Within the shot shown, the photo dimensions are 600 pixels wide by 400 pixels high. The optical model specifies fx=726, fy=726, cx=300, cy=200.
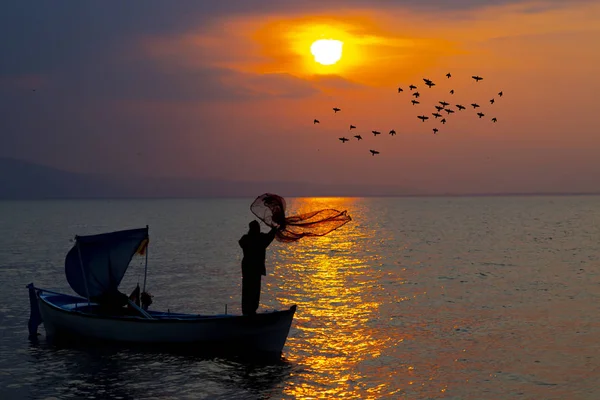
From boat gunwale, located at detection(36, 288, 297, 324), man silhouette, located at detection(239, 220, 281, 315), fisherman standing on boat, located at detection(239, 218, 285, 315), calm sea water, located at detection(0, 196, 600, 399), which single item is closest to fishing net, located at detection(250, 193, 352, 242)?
fisherman standing on boat, located at detection(239, 218, 285, 315)

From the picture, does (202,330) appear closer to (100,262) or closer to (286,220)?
(286,220)

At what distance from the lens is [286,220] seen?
→ 23.0 metres

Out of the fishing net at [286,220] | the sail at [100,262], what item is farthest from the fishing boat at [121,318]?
the fishing net at [286,220]

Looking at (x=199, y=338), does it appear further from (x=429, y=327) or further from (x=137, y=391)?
(x=429, y=327)

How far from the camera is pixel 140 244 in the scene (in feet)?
89.7

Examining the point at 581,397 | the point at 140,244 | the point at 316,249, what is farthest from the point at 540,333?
the point at 316,249

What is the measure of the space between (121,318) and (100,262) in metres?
2.75

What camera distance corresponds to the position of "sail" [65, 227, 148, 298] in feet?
87.6

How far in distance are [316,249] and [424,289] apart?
40.9 m

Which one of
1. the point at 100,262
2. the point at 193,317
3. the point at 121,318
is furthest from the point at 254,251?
the point at 100,262

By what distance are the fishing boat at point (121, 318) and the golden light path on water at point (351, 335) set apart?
78.3 inches

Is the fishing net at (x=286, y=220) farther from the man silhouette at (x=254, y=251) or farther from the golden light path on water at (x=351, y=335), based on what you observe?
the golden light path on water at (x=351, y=335)

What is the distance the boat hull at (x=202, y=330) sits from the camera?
24.0 metres

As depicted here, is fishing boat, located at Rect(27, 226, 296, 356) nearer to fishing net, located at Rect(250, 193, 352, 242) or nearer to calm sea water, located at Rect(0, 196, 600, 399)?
calm sea water, located at Rect(0, 196, 600, 399)
